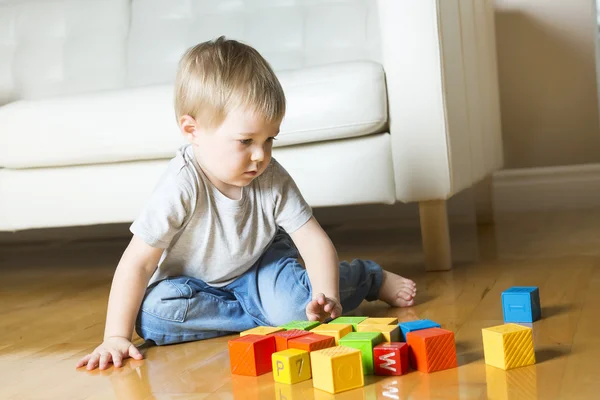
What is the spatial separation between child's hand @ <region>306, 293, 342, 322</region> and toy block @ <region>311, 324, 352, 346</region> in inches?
3.2

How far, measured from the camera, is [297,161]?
5.50 feet

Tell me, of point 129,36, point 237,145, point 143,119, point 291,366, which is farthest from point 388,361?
point 129,36

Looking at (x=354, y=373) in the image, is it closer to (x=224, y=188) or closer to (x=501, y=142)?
(x=224, y=188)

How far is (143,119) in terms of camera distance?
1.71 m

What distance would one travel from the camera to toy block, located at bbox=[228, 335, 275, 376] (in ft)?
3.42

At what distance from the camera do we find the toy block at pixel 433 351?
0.98 metres

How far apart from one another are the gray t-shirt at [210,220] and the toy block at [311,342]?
32cm

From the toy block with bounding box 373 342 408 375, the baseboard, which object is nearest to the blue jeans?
the toy block with bounding box 373 342 408 375

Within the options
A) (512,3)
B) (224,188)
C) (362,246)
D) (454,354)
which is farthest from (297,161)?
(512,3)

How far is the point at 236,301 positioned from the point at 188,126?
308mm

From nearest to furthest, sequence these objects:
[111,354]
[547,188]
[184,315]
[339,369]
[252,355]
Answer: [339,369] → [252,355] → [111,354] → [184,315] → [547,188]

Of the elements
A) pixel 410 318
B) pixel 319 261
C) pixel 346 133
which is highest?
pixel 346 133

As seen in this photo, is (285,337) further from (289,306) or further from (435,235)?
(435,235)

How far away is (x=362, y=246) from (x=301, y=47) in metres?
0.61
